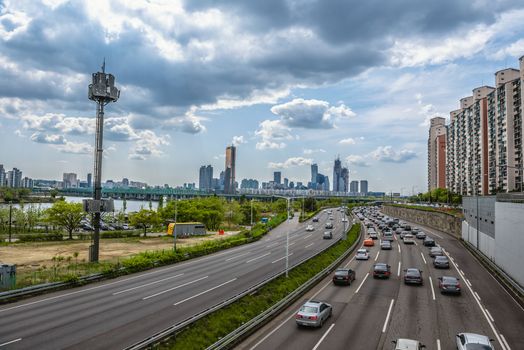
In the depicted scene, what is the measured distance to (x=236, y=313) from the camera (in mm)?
22562

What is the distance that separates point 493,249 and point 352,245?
19442 millimetres

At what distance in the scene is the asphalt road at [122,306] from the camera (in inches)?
746

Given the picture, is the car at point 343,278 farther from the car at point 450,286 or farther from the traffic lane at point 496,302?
the traffic lane at point 496,302

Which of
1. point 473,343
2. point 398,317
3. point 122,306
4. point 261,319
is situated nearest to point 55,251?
point 122,306

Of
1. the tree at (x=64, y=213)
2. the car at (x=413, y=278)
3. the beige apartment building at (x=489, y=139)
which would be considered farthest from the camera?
the beige apartment building at (x=489, y=139)

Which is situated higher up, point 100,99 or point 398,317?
point 100,99

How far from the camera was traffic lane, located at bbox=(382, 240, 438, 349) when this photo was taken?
20344mm

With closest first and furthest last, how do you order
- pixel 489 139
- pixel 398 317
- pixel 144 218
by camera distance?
pixel 398 317 → pixel 144 218 → pixel 489 139

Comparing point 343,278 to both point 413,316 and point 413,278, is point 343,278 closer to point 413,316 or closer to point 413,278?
point 413,278

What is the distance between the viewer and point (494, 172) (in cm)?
11850

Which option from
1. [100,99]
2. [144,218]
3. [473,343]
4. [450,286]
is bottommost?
[450,286]

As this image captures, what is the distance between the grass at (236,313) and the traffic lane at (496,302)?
43.0 feet

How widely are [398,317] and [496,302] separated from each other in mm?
9505

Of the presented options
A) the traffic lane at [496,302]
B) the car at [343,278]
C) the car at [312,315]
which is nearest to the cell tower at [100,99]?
the car at [343,278]
